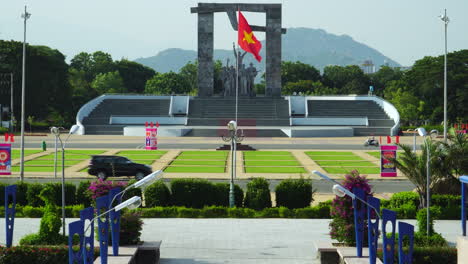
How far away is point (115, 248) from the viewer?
1566 cm

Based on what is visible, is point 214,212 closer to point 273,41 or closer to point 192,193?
point 192,193

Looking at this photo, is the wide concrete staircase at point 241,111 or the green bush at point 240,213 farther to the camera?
the wide concrete staircase at point 241,111

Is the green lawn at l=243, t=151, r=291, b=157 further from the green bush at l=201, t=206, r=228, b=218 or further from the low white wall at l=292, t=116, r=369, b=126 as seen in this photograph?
the low white wall at l=292, t=116, r=369, b=126

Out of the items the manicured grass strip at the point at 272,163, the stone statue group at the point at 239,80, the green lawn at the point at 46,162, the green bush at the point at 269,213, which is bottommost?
the green bush at the point at 269,213

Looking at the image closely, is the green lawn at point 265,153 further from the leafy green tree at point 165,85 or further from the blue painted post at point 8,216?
the leafy green tree at point 165,85

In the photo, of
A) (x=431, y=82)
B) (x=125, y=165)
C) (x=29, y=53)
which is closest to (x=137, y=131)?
(x=29, y=53)

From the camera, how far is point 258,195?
80.5ft

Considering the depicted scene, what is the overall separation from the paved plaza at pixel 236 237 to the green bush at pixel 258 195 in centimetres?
116

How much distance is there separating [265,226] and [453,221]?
7013 millimetres

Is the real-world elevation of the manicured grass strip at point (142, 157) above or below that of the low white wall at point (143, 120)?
below

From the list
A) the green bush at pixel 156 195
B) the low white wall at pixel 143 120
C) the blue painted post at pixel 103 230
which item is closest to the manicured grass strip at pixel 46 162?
the green bush at pixel 156 195

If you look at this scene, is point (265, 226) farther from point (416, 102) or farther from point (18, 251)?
point (416, 102)

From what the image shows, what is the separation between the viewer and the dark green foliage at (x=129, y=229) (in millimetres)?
16984

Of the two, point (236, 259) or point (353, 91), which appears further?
point (353, 91)
